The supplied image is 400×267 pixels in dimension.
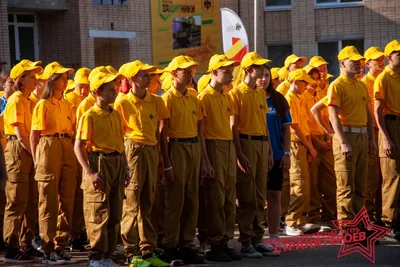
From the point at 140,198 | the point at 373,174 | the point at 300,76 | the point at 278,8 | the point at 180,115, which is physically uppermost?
the point at 278,8

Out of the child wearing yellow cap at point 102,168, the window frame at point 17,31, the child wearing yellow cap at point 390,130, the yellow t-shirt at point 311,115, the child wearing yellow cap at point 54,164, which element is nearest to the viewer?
the child wearing yellow cap at point 102,168

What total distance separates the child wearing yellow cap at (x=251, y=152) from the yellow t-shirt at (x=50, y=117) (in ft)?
6.56

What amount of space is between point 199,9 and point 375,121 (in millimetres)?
12736

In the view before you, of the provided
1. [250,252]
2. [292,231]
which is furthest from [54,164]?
[292,231]

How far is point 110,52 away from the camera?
2547 centimetres

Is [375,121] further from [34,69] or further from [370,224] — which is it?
[34,69]

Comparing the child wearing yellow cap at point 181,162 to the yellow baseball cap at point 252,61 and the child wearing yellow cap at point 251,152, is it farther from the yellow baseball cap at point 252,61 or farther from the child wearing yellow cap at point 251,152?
the yellow baseball cap at point 252,61

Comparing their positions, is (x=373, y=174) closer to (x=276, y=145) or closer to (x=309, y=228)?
(x=309, y=228)

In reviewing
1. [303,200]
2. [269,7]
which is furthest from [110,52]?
[303,200]

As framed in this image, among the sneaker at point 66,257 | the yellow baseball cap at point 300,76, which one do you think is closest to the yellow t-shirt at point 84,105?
the sneaker at point 66,257

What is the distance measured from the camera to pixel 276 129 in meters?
12.6

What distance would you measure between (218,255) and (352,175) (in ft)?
6.69

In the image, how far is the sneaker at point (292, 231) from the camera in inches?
530

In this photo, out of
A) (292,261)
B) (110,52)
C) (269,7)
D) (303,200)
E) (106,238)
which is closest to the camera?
(106,238)
